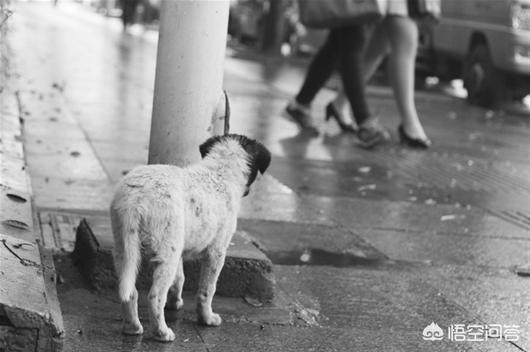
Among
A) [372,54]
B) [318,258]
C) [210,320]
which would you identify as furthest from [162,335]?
[372,54]

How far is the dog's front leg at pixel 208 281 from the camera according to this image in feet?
14.1

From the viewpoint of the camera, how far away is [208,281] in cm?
432

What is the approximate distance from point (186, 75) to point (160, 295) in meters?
1.49

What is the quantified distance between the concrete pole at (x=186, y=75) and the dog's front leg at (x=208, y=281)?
918 millimetres

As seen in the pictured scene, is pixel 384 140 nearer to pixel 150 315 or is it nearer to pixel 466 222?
pixel 466 222

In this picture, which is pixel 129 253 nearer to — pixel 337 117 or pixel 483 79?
pixel 337 117

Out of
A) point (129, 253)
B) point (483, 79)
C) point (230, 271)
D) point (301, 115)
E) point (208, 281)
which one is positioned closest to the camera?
point (129, 253)

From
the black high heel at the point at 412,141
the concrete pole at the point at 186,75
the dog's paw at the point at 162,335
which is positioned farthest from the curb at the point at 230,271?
the black high heel at the point at 412,141

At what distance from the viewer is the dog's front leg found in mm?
4301

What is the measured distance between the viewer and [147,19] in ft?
115

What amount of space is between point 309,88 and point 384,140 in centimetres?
92

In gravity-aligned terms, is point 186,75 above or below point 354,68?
above

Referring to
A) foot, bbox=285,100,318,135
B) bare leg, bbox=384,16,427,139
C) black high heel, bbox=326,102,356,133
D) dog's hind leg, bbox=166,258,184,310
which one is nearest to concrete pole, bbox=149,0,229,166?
dog's hind leg, bbox=166,258,184,310

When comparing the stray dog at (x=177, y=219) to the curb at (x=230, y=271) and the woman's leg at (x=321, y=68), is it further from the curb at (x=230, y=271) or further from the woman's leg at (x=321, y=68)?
the woman's leg at (x=321, y=68)
